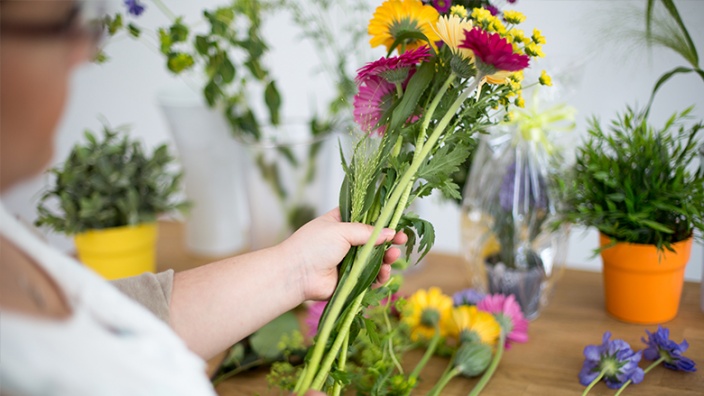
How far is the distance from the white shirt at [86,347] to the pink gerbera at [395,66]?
1.07 feet

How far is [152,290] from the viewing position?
25.6 inches

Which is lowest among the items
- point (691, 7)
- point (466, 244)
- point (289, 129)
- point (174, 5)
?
point (466, 244)

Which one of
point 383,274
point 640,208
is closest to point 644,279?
point 640,208

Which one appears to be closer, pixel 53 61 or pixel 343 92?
pixel 53 61

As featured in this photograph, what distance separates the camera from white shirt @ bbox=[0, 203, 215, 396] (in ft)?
1.05

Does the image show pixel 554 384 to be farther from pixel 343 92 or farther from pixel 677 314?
pixel 343 92

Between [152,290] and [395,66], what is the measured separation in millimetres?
325

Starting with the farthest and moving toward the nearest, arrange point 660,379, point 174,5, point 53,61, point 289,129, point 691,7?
point 174,5, point 289,129, point 691,7, point 660,379, point 53,61

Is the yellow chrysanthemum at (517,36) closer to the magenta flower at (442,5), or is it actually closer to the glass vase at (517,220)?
the magenta flower at (442,5)

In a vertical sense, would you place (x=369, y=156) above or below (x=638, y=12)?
below

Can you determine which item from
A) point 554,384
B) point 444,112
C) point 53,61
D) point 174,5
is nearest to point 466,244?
point 554,384

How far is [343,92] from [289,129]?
0.37 ft

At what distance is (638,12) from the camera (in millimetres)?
904

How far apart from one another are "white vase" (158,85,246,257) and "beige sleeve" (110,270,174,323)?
1.58 ft
